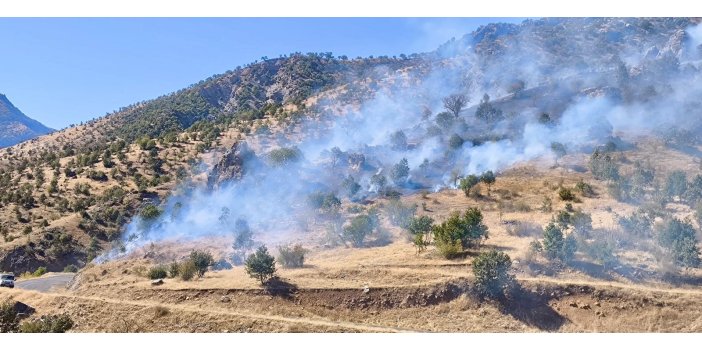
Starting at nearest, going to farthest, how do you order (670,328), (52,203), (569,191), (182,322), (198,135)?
1. (670,328)
2. (182,322)
3. (569,191)
4. (52,203)
5. (198,135)

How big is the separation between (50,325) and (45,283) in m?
11.7

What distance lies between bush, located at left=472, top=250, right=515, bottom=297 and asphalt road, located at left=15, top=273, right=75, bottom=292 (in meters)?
22.3

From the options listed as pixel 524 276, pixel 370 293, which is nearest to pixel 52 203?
pixel 370 293

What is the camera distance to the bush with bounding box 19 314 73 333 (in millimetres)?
19000

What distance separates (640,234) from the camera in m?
26.0

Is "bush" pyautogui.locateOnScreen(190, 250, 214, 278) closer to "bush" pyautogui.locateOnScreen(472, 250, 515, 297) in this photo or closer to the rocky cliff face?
"bush" pyautogui.locateOnScreen(472, 250, 515, 297)

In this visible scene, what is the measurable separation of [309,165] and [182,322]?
30876mm

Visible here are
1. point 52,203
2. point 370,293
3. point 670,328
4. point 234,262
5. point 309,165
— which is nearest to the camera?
point 670,328

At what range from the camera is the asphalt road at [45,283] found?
92.7 ft

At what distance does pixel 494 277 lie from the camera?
69.7 feet

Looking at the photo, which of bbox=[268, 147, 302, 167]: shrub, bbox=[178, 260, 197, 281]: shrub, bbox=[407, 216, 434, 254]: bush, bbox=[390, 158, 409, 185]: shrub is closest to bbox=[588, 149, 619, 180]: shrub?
bbox=[390, 158, 409, 185]: shrub

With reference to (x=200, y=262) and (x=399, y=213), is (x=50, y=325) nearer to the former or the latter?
(x=200, y=262)

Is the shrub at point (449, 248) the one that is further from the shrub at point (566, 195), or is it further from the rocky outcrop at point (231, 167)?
the rocky outcrop at point (231, 167)

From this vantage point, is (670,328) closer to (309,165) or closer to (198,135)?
(309,165)
